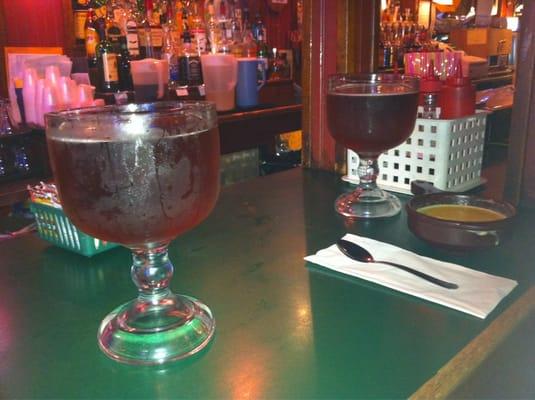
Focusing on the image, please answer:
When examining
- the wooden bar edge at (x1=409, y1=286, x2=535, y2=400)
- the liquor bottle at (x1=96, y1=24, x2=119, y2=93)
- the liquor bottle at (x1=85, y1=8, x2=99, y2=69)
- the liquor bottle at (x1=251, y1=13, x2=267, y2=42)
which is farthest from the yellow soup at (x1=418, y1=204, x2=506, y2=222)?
the liquor bottle at (x1=251, y1=13, x2=267, y2=42)

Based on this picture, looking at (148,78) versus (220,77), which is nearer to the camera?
(148,78)

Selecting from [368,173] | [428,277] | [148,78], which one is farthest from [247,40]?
[428,277]

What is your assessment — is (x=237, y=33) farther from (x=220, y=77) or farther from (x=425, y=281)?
(x=425, y=281)

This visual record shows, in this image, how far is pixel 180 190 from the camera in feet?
1.70

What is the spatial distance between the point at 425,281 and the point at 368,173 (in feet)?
1.19

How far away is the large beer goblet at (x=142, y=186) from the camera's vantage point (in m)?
0.50

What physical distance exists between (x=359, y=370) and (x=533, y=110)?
662mm

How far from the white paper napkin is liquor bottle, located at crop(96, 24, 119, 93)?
2475mm

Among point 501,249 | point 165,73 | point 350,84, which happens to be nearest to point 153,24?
point 165,73

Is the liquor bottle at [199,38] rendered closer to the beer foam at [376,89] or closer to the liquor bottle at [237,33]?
the liquor bottle at [237,33]

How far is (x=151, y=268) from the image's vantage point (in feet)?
1.88

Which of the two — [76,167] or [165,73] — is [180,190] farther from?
[165,73]

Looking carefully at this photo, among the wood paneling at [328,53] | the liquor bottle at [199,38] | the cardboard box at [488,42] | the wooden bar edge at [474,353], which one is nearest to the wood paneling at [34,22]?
the liquor bottle at [199,38]

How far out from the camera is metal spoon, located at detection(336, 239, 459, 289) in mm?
637
